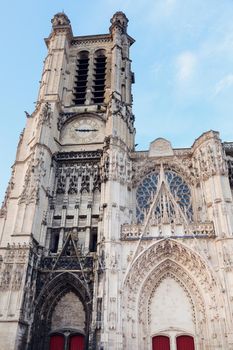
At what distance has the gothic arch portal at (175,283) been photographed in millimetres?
14314

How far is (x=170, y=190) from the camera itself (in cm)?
1870

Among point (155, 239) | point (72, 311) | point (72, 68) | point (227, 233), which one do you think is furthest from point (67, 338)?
point (72, 68)

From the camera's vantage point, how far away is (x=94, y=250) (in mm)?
17672

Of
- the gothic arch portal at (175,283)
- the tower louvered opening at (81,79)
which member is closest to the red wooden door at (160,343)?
the gothic arch portal at (175,283)

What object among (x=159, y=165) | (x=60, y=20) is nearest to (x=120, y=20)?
(x=60, y=20)

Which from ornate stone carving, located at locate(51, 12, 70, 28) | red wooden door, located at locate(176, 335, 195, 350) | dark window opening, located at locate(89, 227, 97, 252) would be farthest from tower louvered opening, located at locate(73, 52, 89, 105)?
red wooden door, located at locate(176, 335, 195, 350)

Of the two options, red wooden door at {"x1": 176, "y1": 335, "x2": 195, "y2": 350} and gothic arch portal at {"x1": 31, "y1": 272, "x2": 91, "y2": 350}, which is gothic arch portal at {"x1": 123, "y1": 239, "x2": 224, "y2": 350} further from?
gothic arch portal at {"x1": 31, "y1": 272, "x2": 91, "y2": 350}

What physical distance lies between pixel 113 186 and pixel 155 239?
11.0ft

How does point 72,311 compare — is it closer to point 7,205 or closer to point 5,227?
point 5,227

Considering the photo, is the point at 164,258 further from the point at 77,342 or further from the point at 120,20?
the point at 120,20

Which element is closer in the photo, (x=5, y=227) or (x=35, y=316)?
(x=35, y=316)

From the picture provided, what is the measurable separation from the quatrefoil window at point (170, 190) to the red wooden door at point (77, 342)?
610 centimetres

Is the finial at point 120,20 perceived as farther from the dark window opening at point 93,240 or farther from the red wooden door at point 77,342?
the red wooden door at point 77,342

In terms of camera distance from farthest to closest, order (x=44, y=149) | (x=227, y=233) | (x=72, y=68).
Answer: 1. (x=72, y=68)
2. (x=44, y=149)
3. (x=227, y=233)
